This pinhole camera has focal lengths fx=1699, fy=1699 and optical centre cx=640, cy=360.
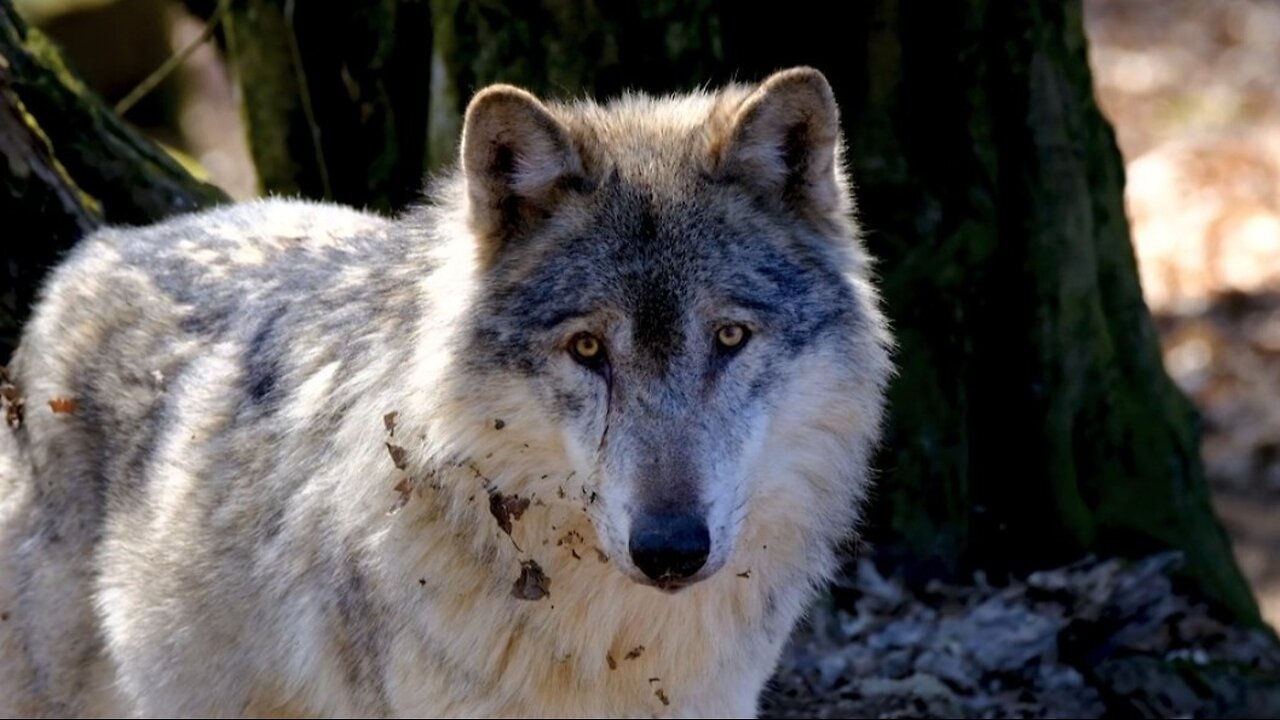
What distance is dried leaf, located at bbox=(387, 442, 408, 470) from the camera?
15.1 ft

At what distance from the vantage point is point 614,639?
15.6 ft

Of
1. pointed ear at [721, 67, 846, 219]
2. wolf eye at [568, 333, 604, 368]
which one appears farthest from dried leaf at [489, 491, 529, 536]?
pointed ear at [721, 67, 846, 219]

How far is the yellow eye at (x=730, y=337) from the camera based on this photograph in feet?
14.3

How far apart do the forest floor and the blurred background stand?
2 cm

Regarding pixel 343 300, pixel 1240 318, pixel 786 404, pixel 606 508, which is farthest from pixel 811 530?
pixel 1240 318

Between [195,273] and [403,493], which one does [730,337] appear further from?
[195,273]

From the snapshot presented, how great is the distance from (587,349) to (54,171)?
8.84 feet

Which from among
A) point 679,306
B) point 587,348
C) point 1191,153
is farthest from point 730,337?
point 1191,153

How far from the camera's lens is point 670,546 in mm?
3973

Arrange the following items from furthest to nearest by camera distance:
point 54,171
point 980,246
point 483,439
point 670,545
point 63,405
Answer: point 980,246, point 54,171, point 63,405, point 483,439, point 670,545

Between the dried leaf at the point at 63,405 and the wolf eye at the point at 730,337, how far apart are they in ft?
7.41

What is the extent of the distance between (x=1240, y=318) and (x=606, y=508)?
8.64 m

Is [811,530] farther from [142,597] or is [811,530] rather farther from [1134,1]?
[1134,1]

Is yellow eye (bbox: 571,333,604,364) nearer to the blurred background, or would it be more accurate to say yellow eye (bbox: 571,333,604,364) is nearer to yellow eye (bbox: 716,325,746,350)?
yellow eye (bbox: 716,325,746,350)
